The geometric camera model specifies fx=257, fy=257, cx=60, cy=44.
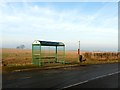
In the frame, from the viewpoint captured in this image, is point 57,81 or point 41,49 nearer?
point 57,81

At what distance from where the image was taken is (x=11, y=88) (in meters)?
11.4

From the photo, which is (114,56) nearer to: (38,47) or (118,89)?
(38,47)

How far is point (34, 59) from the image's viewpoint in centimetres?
2870

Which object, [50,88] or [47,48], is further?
[47,48]

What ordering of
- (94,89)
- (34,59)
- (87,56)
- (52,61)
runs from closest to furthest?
1. (94,89)
2. (34,59)
3. (52,61)
4. (87,56)

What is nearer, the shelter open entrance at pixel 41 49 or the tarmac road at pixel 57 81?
the tarmac road at pixel 57 81

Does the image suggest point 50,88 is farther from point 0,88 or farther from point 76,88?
point 0,88

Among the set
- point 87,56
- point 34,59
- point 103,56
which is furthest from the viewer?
point 103,56

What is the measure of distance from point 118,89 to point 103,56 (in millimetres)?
40822

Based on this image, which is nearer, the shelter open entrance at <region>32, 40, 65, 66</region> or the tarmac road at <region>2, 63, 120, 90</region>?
the tarmac road at <region>2, 63, 120, 90</region>

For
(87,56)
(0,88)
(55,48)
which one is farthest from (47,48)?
(0,88)

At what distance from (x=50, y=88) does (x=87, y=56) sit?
35137 millimetres

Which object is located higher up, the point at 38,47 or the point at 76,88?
the point at 38,47

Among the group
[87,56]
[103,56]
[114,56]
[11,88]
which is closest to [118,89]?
[11,88]
